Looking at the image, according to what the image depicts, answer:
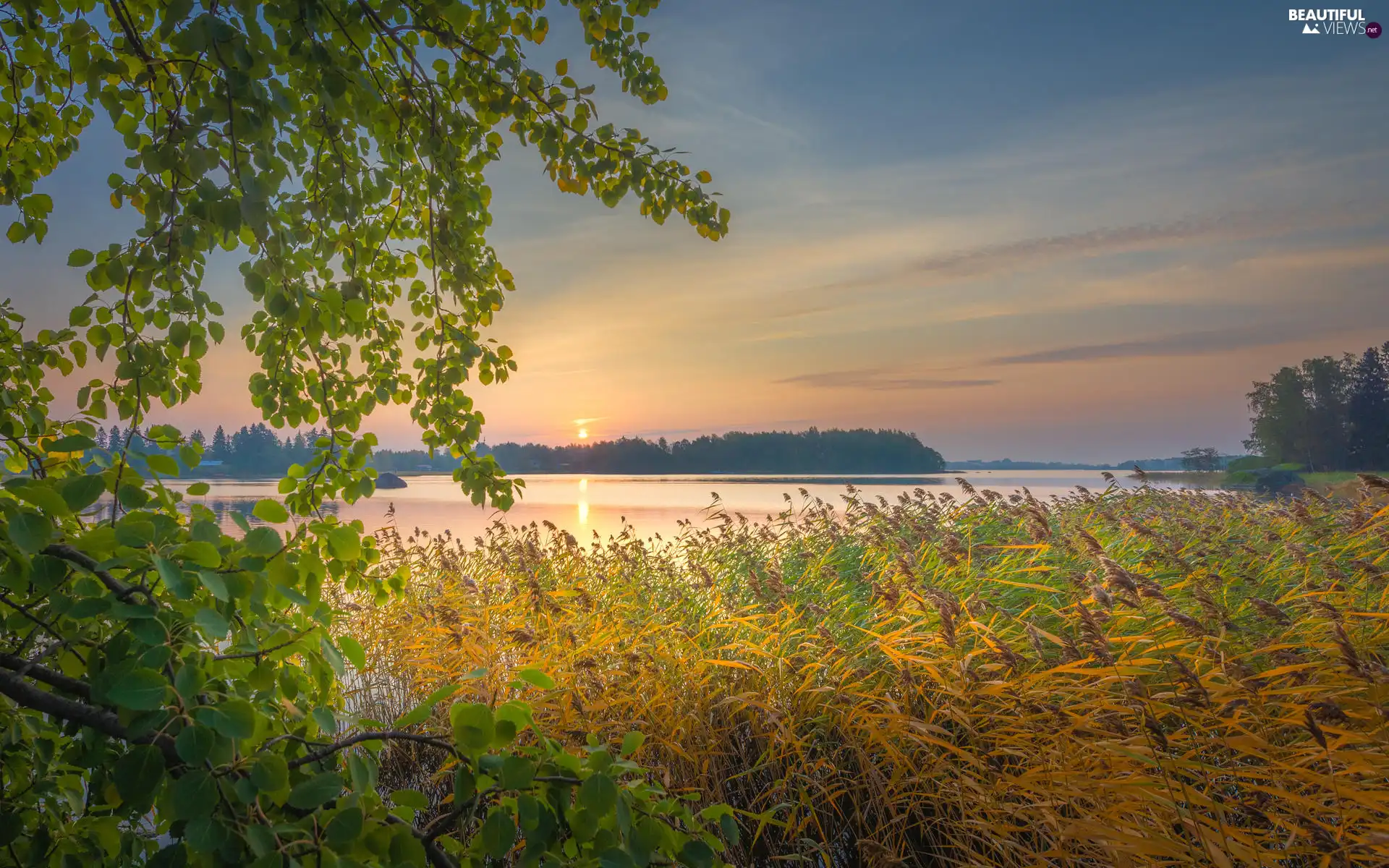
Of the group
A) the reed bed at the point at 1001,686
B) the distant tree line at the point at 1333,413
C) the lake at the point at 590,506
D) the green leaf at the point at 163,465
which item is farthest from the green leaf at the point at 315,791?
the distant tree line at the point at 1333,413

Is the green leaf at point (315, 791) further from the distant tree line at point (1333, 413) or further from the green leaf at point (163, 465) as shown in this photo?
the distant tree line at point (1333, 413)

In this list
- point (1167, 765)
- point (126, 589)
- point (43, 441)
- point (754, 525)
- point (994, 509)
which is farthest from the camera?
point (754, 525)

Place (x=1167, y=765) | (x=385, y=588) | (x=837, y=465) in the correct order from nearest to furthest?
1. (x=385, y=588)
2. (x=1167, y=765)
3. (x=837, y=465)

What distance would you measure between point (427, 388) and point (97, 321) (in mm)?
944

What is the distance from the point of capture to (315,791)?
2.88 feet

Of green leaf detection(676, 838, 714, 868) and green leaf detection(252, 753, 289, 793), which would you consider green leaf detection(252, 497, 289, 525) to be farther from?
green leaf detection(676, 838, 714, 868)

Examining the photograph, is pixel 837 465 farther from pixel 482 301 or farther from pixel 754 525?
pixel 482 301

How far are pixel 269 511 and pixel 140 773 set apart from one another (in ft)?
1.26

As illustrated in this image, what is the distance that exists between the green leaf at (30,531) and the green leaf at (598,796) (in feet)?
2.70

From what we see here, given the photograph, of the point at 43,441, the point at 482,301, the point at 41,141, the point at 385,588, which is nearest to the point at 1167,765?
the point at 385,588

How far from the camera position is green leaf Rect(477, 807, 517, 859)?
3.10 feet

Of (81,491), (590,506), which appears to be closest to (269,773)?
→ (81,491)

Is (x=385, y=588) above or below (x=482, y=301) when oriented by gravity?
below

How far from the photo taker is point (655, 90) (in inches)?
98.1
